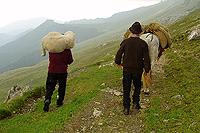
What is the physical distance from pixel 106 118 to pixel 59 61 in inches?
136

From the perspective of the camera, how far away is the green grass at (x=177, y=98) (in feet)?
42.4

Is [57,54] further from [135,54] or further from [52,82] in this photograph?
[135,54]

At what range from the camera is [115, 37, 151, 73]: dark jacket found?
13797mm

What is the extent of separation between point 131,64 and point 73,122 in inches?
127

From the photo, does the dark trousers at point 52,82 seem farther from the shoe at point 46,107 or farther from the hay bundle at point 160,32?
the hay bundle at point 160,32

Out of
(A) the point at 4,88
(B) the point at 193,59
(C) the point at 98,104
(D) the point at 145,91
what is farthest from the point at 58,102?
(A) the point at 4,88

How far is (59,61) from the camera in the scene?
16.1 meters

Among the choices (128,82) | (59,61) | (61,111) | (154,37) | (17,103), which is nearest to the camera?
(128,82)

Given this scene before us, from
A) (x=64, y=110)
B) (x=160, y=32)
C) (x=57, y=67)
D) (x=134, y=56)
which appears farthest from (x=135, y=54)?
(x=64, y=110)

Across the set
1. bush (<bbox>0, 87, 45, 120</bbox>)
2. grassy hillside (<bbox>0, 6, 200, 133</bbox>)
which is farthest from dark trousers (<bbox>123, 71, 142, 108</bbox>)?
bush (<bbox>0, 87, 45, 120</bbox>)

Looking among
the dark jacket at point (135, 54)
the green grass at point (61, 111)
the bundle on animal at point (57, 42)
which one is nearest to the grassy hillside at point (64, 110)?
the green grass at point (61, 111)

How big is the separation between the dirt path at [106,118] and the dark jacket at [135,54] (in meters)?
1.86

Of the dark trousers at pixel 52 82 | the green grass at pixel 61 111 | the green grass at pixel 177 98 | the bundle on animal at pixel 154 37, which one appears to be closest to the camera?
the green grass at pixel 177 98

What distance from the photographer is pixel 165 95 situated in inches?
645
